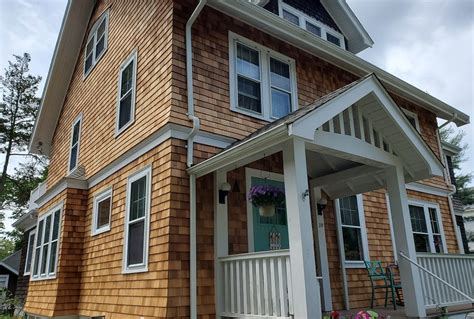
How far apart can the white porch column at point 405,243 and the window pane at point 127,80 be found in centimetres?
521

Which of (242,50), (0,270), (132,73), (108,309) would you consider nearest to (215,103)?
(242,50)

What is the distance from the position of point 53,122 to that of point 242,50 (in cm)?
854

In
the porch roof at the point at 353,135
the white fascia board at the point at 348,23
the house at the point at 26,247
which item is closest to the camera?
the porch roof at the point at 353,135

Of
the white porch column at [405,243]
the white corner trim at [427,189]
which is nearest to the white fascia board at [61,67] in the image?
the white porch column at [405,243]

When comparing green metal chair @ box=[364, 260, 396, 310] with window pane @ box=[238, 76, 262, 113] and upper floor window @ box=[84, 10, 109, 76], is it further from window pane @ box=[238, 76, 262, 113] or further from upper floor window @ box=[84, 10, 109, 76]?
upper floor window @ box=[84, 10, 109, 76]

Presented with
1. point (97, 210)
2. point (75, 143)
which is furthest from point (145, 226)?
point (75, 143)

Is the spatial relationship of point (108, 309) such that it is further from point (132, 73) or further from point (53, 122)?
point (53, 122)

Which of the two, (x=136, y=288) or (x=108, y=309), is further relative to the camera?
(x=108, y=309)

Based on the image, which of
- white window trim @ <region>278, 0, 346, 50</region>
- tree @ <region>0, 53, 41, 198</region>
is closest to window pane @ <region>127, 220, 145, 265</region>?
white window trim @ <region>278, 0, 346, 50</region>

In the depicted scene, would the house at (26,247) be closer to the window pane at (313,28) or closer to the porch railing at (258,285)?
the window pane at (313,28)

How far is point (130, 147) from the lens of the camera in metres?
7.16

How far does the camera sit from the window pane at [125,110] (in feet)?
25.4

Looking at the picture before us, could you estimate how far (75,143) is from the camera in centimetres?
1077

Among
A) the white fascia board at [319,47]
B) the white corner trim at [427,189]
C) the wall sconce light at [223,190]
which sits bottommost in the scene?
the wall sconce light at [223,190]
